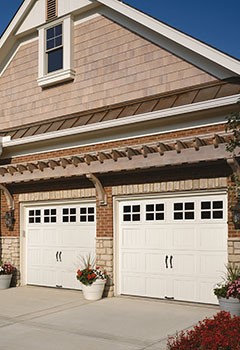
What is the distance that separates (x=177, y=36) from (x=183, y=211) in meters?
4.33

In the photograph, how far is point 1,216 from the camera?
48.8ft

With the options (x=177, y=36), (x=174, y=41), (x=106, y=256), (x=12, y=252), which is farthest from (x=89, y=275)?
(x=177, y=36)

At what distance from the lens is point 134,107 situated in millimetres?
12641

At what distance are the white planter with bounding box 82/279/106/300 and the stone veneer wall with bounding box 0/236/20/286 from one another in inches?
130

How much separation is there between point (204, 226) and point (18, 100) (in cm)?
810

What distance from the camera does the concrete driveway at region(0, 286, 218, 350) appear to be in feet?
26.0

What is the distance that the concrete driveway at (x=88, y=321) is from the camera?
7.91 metres

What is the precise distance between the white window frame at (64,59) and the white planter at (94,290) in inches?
241

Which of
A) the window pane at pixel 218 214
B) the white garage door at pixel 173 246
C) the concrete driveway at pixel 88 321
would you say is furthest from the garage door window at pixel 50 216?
Answer: the window pane at pixel 218 214

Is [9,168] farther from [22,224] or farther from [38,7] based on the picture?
[38,7]

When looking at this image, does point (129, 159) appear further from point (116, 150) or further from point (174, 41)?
point (174, 41)

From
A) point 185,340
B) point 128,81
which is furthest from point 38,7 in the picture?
point 185,340

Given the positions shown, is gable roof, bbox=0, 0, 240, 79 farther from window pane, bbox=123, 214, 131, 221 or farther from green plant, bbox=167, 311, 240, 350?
green plant, bbox=167, 311, 240, 350

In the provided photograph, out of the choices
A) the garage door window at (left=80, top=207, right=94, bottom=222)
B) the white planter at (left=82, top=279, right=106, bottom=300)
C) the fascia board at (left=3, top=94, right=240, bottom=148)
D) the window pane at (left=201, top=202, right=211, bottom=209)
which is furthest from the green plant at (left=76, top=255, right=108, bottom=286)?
the fascia board at (left=3, top=94, right=240, bottom=148)
